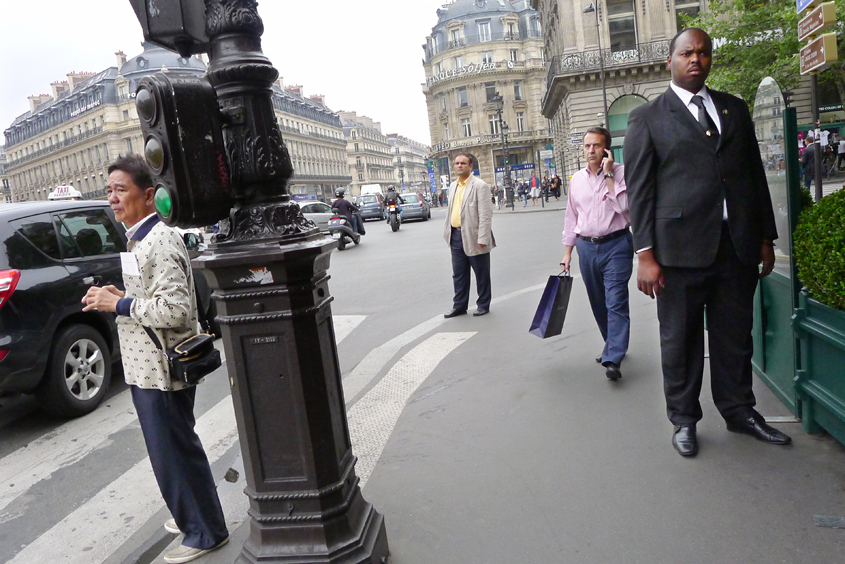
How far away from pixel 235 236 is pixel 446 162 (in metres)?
84.1

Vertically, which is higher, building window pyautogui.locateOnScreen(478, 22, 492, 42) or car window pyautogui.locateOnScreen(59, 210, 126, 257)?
building window pyautogui.locateOnScreen(478, 22, 492, 42)

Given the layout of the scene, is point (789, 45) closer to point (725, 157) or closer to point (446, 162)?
point (725, 157)

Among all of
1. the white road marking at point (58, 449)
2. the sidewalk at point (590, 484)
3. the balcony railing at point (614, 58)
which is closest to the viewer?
the sidewalk at point (590, 484)

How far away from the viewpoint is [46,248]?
17.9 feet

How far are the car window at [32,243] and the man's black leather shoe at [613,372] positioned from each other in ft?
14.7

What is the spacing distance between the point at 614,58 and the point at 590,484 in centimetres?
3865

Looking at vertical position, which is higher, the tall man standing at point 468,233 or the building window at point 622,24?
the building window at point 622,24

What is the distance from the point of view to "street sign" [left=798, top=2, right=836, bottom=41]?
14.2ft

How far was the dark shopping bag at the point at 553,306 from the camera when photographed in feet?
17.0

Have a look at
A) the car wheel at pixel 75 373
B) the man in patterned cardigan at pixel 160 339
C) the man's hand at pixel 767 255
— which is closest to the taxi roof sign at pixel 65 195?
the car wheel at pixel 75 373

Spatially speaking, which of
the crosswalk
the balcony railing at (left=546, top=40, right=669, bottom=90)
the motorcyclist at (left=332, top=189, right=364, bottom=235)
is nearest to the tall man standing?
the crosswalk

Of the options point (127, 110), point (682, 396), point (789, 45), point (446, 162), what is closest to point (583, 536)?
point (682, 396)

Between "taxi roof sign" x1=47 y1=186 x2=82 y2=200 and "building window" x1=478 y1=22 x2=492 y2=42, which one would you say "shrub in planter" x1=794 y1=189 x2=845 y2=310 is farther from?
"building window" x1=478 y1=22 x2=492 y2=42

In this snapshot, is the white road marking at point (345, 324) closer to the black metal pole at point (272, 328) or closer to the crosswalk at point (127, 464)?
the crosswalk at point (127, 464)
